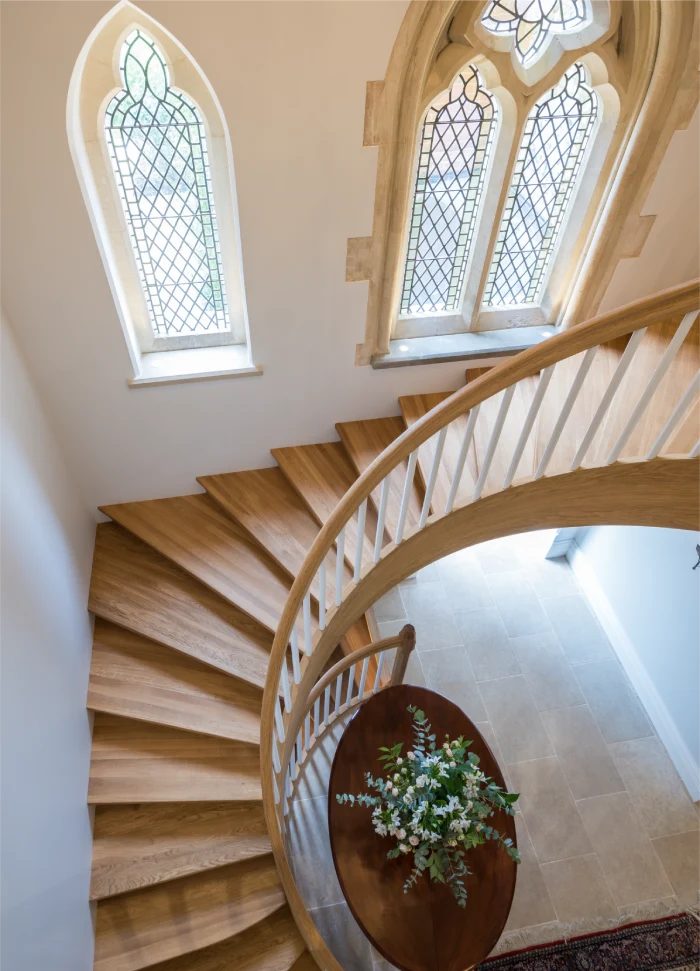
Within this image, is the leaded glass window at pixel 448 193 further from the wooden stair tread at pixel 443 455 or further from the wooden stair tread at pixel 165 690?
the wooden stair tread at pixel 165 690

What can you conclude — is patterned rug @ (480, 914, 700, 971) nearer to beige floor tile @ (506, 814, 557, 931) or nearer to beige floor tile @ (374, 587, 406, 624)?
beige floor tile @ (506, 814, 557, 931)

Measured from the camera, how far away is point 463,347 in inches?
165

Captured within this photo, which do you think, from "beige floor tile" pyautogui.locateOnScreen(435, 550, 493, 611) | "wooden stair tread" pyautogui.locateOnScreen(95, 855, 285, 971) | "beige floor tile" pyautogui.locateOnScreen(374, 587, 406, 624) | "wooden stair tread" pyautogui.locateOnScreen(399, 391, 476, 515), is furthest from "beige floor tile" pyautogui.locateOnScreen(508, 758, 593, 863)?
"wooden stair tread" pyautogui.locateOnScreen(399, 391, 476, 515)

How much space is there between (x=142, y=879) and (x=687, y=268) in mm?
4614

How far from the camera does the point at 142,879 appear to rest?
351 cm

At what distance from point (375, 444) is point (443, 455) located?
580mm

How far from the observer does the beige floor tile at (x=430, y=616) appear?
17.2 ft

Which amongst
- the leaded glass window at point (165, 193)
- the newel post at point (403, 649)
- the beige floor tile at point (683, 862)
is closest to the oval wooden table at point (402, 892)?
the newel post at point (403, 649)

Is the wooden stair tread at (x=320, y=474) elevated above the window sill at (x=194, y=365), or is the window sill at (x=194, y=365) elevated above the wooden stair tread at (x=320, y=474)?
the window sill at (x=194, y=365)

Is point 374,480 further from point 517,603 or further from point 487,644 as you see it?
point 517,603

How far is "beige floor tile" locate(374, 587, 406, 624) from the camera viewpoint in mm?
5350

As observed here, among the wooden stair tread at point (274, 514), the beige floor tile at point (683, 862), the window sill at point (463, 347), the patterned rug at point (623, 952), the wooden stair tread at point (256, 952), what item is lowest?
the patterned rug at point (623, 952)

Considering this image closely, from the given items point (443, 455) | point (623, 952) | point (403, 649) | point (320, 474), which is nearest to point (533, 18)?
point (443, 455)

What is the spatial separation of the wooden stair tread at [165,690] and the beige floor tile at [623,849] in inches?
93.7
